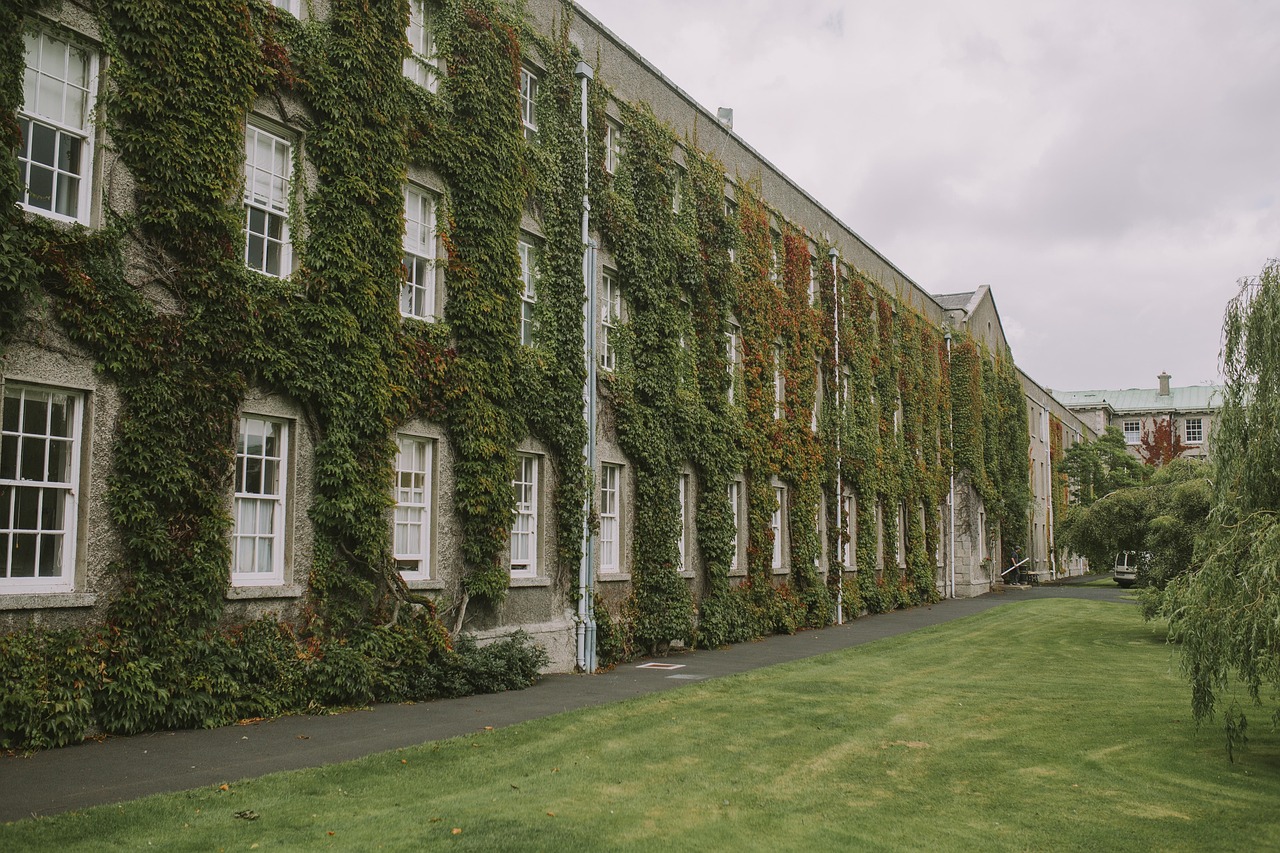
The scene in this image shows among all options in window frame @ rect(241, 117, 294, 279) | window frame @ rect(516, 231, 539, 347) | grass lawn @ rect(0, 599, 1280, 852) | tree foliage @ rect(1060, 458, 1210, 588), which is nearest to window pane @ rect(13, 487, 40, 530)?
window frame @ rect(241, 117, 294, 279)

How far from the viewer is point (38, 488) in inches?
413

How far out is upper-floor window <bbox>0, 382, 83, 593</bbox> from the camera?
33.7 ft

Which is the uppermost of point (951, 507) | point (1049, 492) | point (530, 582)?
point (1049, 492)

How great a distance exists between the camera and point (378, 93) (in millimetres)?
14031

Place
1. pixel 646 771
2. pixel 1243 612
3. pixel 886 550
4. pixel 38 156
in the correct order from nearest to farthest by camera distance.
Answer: pixel 1243 612 → pixel 646 771 → pixel 38 156 → pixel 886 550

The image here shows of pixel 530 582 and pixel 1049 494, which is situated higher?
pixel 1049 494

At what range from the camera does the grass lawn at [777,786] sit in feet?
24.0

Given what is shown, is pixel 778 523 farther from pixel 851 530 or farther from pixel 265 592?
pixel 265 592

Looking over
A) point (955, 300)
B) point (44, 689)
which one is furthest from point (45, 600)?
point (955, 300)

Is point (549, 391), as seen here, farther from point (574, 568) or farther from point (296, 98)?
point (296, 98)

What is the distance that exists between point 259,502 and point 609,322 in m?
8.48

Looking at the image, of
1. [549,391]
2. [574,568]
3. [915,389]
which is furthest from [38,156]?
[915,389]

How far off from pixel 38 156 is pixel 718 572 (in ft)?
48.3

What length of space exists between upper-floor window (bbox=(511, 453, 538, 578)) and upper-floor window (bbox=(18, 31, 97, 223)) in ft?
25.1
